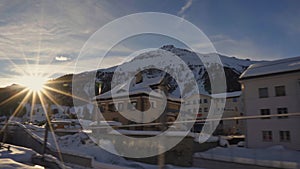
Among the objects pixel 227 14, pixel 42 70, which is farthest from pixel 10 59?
pixel 227 14

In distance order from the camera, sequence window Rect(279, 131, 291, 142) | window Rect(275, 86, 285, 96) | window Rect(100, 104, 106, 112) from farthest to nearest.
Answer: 1. window Rect(100, 104, 106, 112)
2. window Rect(275, 86, 285, 96)
3. window Rect(279, 131, 291, 142)

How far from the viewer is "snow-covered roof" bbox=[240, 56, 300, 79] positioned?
1321cm

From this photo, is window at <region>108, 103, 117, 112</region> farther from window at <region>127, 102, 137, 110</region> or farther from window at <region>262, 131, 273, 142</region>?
window at <region>262, 131, 273, 142</region>

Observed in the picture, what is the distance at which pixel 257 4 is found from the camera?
7062 millimetres

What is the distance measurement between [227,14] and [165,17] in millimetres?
1867

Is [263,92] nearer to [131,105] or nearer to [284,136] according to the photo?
[284,136]

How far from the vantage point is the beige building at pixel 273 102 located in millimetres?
12453

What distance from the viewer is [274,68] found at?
46.0 ft

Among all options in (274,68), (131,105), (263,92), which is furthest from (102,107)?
(274,68)

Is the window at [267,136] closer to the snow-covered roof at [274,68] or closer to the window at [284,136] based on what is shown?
the window at [284,136]

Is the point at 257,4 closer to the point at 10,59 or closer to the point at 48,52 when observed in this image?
the point at 48,52

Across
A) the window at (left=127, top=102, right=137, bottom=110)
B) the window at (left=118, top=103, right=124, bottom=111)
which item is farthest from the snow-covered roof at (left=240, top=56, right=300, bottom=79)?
the window at (left=118, top=103, right=124, bottom=111)

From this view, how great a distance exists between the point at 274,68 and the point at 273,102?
6.67ft

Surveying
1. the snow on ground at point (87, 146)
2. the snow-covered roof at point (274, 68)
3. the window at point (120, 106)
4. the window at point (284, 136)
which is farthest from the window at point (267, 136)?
the window at point (120, 106)
